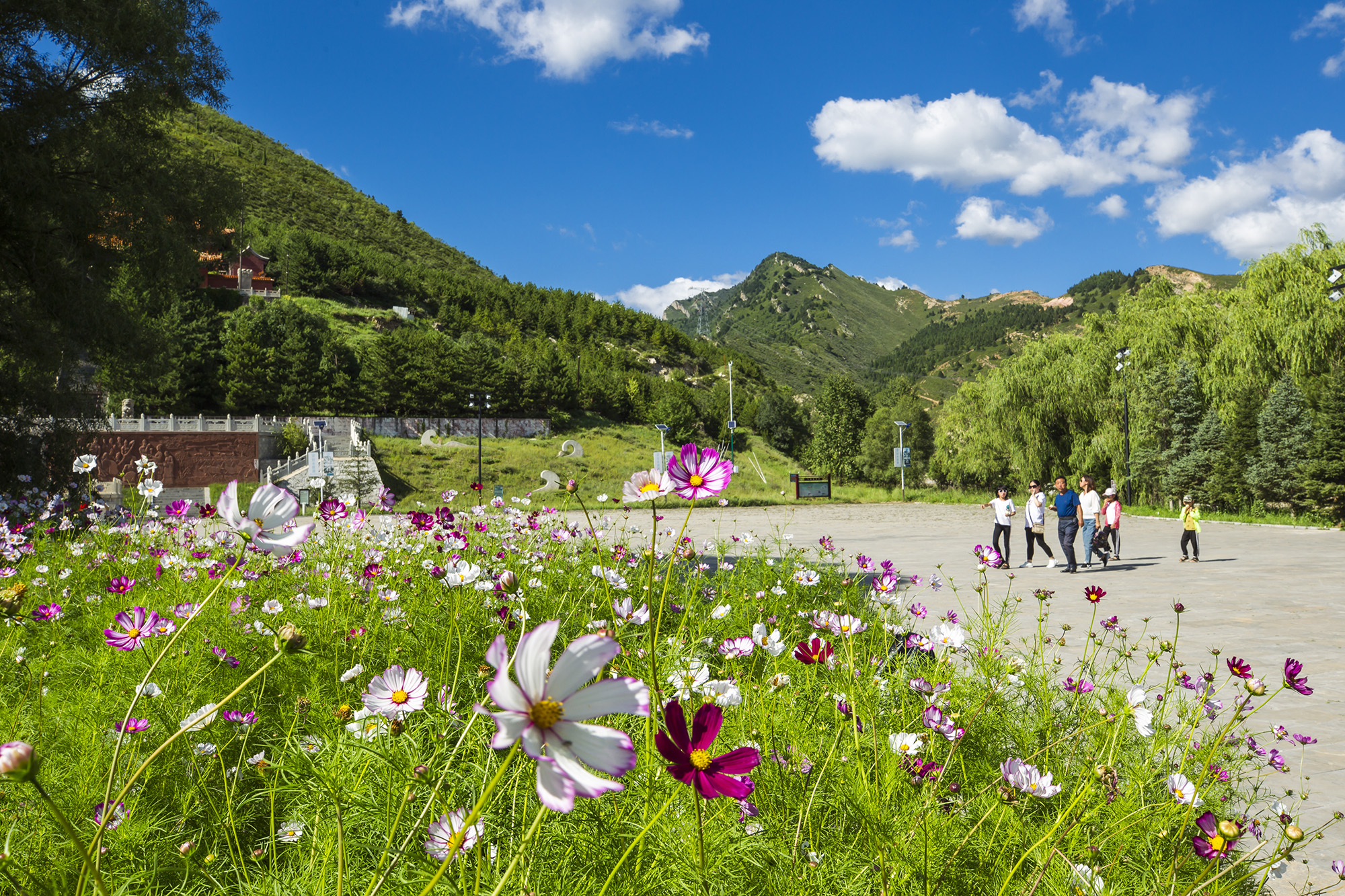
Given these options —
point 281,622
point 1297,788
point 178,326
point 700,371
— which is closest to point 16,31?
point 281,622

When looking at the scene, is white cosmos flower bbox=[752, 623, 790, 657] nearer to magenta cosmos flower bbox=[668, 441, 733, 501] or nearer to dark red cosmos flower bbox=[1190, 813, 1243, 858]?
magenta cosmos flower bbox=[668, 441, 733, 501]

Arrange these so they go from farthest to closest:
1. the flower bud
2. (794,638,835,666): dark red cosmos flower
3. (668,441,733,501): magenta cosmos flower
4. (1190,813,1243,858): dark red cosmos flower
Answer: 1. (794,638,835,666): dark red cosmos flower
2. (668,441,733,501): magenta cosmos flower
3. (1190,813,1243,858): dark red cosmos flower
4. the flower bud

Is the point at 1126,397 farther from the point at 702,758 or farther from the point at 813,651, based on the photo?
the point at 702,758

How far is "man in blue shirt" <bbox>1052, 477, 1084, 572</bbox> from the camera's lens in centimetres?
952

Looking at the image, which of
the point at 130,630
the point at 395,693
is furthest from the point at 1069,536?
the point at 130,630

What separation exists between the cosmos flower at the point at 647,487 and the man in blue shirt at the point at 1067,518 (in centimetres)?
984

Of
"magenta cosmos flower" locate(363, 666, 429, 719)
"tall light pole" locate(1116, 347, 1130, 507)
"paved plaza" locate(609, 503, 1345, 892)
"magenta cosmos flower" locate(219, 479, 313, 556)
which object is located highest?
"tall light pole" locate(1116, 347, 1130, 507)

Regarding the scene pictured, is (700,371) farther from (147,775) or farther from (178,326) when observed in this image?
(147,775)

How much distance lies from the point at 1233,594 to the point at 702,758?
943cm

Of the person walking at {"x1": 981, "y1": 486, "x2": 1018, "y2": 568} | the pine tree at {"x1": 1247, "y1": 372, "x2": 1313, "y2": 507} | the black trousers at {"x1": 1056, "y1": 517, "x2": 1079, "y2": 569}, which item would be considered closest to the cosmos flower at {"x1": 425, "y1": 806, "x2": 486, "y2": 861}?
the person walking at {"x1": 981, "y1": 486, "x2": 1018, "y2": 568}

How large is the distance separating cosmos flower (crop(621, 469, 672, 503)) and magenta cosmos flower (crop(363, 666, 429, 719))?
0.52m

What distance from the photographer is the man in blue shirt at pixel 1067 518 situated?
31.2 feet

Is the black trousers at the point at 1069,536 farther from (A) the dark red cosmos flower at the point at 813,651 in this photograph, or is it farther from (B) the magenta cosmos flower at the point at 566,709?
(B) the magenta cosmos flower at the point at 566,709

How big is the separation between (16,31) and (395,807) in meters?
12.9
